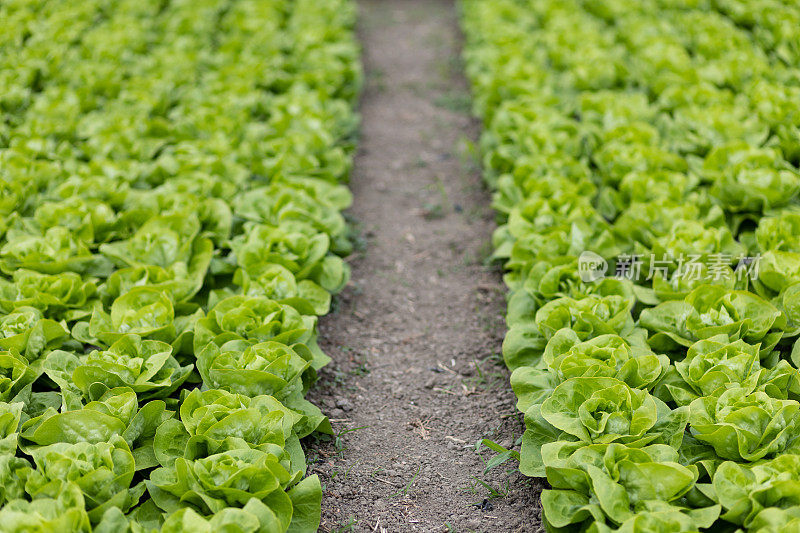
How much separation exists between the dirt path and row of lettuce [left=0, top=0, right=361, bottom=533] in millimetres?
307

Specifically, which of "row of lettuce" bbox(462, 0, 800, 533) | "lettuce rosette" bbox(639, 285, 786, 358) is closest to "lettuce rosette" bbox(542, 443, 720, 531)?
"row of lettuce" bbox(462, 0, 800, 533)

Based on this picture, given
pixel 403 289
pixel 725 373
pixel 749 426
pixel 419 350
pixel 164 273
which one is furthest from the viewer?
pixel 403 289

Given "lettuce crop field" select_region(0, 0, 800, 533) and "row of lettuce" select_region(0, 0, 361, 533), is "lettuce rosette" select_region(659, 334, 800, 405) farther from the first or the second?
"row of lettuce" select_region(0, 0, 361, 533)

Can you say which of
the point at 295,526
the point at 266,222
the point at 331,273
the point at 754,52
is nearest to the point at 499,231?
the point at 331,273

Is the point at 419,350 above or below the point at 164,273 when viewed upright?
below

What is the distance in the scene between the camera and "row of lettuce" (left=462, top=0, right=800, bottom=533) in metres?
2.67

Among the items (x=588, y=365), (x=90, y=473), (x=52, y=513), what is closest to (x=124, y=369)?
(x=90, y=473)

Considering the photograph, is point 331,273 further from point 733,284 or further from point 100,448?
point 733,284

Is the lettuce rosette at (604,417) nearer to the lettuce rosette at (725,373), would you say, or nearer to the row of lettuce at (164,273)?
the lettuce rosette at (725,373)

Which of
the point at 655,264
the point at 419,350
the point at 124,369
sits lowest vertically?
the point at 419,350

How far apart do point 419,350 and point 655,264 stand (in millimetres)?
1356

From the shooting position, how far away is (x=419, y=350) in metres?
4.25

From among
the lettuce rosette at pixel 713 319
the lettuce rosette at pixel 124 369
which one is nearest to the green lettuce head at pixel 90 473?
the lettuce rosette at pixel 124 369

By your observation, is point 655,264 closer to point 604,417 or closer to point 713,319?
point 713,319
